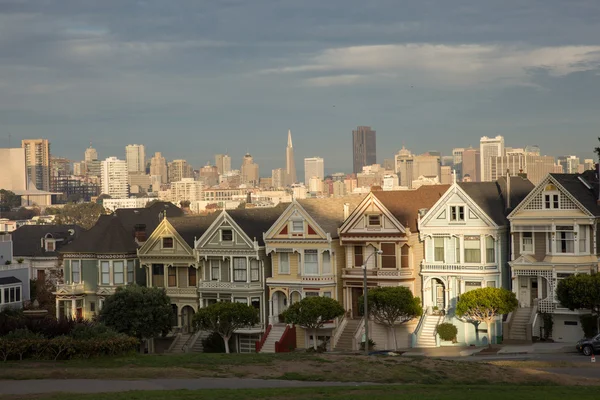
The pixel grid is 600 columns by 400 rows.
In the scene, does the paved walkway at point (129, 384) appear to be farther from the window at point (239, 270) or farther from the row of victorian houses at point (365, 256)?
the window at point (239, 270)

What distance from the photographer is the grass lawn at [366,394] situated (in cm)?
3484

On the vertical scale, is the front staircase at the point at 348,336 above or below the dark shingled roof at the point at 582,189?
below

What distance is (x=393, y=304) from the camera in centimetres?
6038

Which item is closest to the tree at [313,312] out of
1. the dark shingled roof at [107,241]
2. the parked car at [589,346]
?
the parked car at [589,346]

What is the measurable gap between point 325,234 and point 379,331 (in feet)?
20.0

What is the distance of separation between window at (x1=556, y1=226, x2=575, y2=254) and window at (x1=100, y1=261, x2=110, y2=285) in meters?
28.3

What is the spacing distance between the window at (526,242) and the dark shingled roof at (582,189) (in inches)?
122

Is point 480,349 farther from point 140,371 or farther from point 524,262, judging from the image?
point 140,371

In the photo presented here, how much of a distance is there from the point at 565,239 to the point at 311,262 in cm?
1444

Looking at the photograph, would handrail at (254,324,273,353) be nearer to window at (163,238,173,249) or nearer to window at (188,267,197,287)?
window at (188,267,197,287)

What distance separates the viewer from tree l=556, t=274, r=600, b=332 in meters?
55.1

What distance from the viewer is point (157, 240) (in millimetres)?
70062

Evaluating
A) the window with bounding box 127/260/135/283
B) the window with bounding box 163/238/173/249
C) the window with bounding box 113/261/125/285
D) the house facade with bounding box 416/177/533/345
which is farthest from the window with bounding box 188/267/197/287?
the house facade with bounding box 416/177/533/345

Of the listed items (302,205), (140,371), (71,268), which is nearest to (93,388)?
(140,371)
